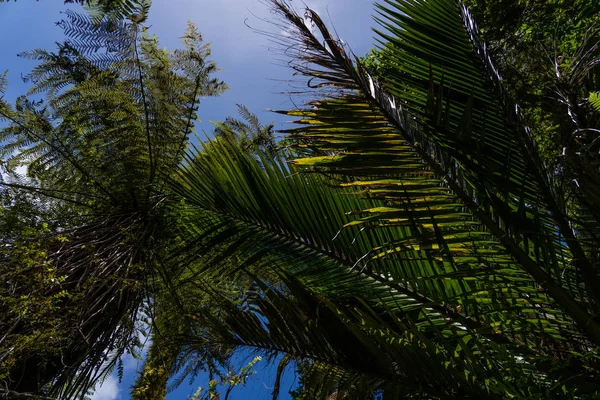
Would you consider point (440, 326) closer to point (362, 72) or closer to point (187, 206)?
point (362, 72)

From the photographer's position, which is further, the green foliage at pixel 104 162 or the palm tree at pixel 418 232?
the green foliage at pixel 104 162

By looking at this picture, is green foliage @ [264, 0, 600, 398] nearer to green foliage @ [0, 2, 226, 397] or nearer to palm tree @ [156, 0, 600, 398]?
palm tree @ [156, 0, 600, 398]

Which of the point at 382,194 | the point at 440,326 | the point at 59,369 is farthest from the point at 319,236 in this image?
the point at 59,369

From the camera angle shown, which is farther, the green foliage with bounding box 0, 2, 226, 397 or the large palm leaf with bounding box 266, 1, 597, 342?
the green foliage with bounding box 0, 2, 226, 397

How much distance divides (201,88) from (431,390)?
7.87 ft

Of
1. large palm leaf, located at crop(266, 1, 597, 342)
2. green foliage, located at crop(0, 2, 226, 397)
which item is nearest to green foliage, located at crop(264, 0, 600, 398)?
large palm leaf, located at crop(266, 1, 597, 342)

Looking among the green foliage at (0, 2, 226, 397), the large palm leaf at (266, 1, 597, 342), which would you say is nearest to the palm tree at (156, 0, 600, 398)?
the large palm leaf at (266, 1, 597, 342)

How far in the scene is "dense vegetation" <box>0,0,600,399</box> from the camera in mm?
1516

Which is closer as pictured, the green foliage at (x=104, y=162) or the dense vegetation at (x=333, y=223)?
the dense vegetation at (x=333, y=223)

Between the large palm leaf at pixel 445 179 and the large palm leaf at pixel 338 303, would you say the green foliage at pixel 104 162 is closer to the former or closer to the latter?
the large palm leaf at pixel 338 303

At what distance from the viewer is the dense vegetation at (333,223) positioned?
4.97 feet

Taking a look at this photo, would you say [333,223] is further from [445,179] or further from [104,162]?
[104,162]

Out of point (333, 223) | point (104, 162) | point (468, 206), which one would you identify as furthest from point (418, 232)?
point (104, 162)

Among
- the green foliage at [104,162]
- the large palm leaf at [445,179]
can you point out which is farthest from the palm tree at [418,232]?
the green foliage at [104,162]
